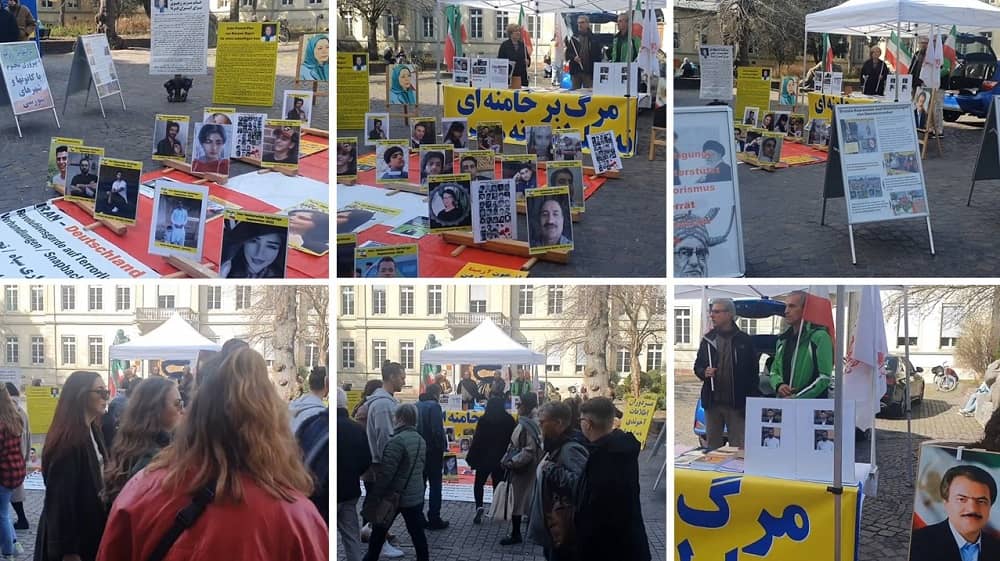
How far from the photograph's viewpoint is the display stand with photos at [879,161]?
16.6 ft

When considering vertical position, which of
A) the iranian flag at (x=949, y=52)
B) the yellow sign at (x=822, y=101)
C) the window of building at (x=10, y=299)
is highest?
the iranian flag at (x=949, y=52)

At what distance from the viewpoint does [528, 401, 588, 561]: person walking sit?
3912 mm

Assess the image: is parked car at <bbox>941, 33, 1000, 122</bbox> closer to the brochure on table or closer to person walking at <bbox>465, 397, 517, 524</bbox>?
the brochure on table

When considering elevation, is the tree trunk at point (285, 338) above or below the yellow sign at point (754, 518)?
above

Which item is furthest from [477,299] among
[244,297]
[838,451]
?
[838,451]

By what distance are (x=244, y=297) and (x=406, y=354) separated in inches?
27.0

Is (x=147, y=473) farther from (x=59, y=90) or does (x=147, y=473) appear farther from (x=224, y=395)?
(x=59, y=90)

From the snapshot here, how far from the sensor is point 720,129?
4.30 meters

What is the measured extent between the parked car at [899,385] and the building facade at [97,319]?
95.6 inches

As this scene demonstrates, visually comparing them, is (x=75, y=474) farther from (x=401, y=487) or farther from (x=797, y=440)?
(x=797, y=440)

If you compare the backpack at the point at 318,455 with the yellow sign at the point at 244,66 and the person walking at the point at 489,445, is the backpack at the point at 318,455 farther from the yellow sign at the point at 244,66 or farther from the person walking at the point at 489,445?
the yellow sign at the point at 244,66

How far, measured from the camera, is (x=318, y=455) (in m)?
3.87

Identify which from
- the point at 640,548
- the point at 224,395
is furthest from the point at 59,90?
the point at 640,548

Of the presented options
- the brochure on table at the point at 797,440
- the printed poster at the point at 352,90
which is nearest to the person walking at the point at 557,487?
the brochure on table at the point at 797,440
